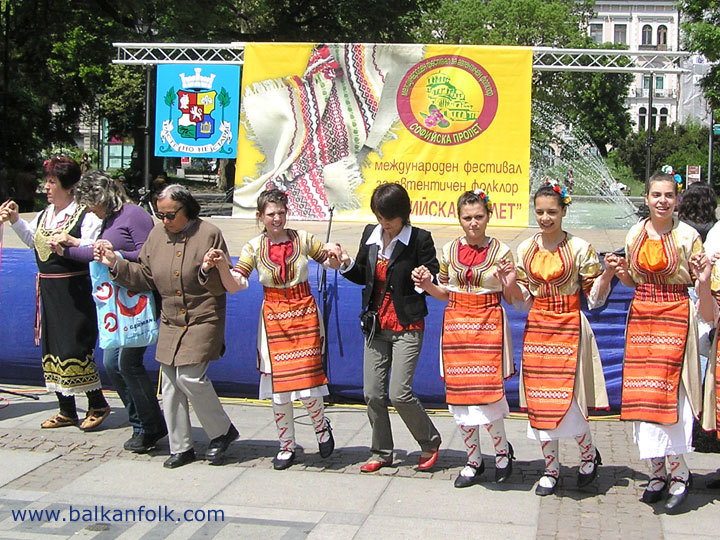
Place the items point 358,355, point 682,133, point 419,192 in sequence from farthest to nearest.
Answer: point 682,133 < point 419,192 < point 358,355

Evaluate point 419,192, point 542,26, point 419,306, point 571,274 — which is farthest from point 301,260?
point 542,26

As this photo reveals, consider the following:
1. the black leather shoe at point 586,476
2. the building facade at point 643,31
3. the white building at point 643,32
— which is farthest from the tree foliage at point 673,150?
the black leather shoe at point 586,476

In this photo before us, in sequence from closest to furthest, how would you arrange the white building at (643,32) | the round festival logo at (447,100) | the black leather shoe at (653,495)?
the black leather shoe at (653,495)
the round festival logo at (447,100)
the white building at (643,32)

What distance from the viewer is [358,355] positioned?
671 centimetres

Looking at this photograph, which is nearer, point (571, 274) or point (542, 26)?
point (571, 274)

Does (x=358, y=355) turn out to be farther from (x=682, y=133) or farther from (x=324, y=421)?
(x=682, y=133)

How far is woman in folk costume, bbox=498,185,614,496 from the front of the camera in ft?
15.2

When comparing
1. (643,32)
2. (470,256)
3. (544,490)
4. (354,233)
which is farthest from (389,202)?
(643,32)

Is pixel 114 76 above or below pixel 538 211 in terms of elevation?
above

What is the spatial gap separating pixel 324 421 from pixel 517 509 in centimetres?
140

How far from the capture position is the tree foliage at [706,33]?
2527 cm

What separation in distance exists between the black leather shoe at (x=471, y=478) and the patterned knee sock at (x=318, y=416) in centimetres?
92

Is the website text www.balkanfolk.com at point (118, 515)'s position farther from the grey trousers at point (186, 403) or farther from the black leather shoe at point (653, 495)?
the black leather shoe at point (653, 495)

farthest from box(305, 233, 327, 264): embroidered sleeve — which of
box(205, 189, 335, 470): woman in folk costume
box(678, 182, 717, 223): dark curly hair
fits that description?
box(678, 182, 717, 223): dark curly hair
